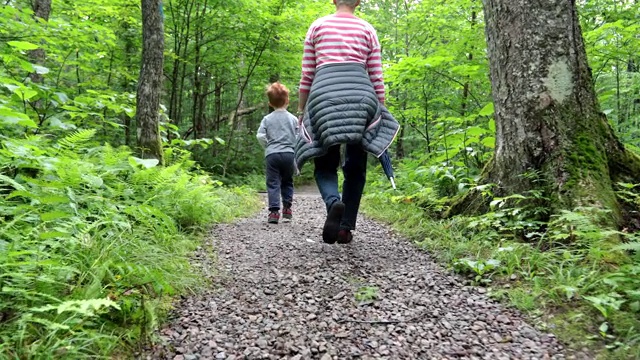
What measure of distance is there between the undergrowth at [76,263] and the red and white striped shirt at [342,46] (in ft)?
6.29

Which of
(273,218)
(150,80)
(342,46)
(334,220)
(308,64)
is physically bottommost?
(273,218)

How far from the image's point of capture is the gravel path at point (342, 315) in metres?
1.83

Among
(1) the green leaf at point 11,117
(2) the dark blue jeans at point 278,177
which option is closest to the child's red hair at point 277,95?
(2) the dark blue jeans at point 278,177

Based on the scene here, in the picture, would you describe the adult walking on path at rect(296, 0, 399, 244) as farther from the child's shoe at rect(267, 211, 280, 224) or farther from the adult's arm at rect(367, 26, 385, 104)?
the child's shoe at rect(267, 211, 280, 224)

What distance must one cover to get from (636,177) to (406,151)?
16286mm

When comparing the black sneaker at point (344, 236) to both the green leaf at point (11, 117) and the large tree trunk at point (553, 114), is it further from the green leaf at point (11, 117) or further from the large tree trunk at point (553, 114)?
the green leaf at point (11, 117)

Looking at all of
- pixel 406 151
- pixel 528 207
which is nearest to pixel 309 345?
pixel 528 207

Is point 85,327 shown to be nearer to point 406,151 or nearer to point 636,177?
point 636,177

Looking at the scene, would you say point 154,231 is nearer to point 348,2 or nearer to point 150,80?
point 348,2

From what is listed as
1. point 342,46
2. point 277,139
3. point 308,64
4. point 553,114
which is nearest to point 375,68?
point 342,46

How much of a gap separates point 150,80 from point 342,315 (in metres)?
4.65

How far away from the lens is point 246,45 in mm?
10961

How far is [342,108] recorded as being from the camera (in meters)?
3.02

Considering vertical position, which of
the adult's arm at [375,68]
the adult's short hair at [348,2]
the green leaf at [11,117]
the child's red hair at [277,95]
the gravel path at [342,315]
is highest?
the adult's short hair at [348,2]
